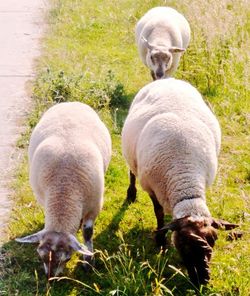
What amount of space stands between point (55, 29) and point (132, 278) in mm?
7577

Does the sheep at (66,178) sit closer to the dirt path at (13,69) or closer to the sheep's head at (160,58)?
the dirt path at (13,69)

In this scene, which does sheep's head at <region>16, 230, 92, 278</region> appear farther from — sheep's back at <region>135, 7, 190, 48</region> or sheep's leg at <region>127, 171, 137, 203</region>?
sheep's back at <region>135, 7, 190, 48</region>

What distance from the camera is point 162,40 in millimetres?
8680

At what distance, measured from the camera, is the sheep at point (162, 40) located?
27.8ft

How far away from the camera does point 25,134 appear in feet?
24.4

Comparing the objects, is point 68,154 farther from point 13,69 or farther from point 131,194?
point 13,69

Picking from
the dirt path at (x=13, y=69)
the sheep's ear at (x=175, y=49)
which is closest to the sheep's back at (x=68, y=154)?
the dirt path at (x=13, y=69)

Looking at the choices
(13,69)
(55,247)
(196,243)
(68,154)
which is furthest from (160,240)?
(13,69)

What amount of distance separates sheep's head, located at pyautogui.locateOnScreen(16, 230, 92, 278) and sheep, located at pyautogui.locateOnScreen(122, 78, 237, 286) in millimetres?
710

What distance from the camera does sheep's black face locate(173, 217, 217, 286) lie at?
14.6ft

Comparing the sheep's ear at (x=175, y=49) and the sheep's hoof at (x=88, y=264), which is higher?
the sheep's ear at (x=175, y=49)

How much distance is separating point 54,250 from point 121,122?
3.73m

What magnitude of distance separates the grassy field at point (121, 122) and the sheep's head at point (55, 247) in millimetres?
256

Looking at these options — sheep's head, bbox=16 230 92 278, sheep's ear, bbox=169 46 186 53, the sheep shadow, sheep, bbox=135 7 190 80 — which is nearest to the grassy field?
the sheep shadow
